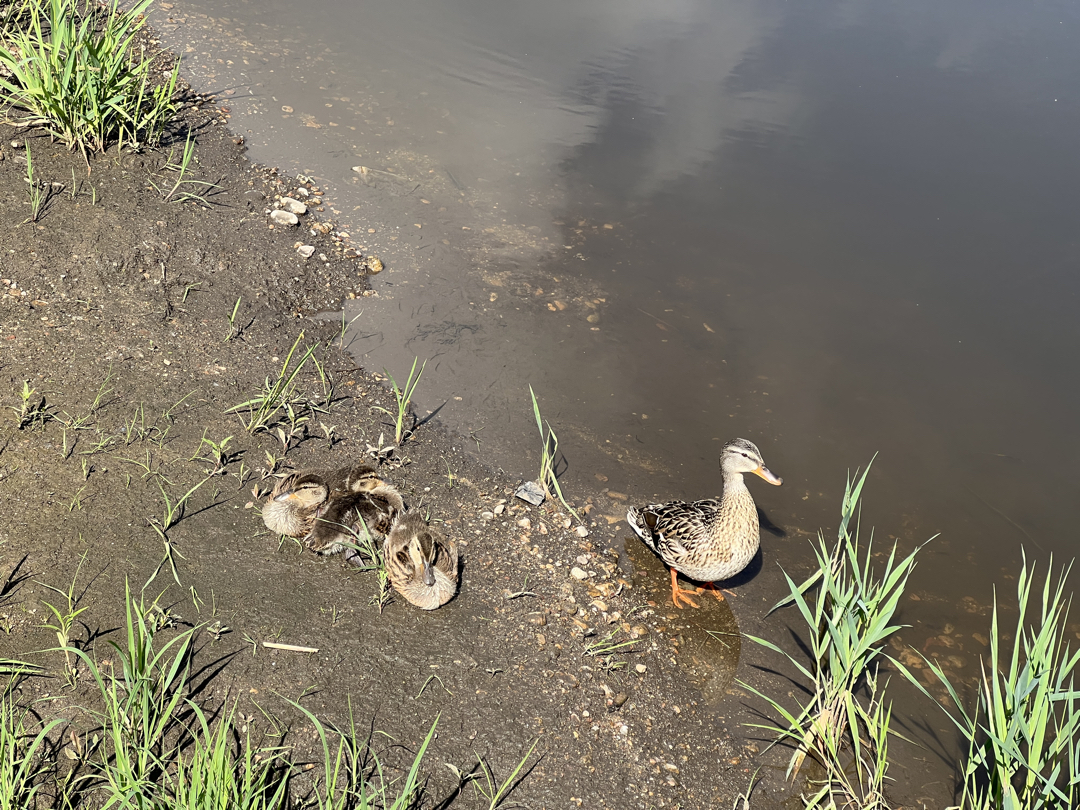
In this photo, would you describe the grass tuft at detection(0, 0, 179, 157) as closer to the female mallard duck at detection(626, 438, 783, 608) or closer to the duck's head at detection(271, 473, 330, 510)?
the duck's head at detection(271, 473, 330, 510)

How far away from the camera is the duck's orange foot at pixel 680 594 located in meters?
4.45

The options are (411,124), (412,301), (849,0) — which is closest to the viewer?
(412,301)

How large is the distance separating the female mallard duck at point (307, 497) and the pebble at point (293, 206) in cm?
305

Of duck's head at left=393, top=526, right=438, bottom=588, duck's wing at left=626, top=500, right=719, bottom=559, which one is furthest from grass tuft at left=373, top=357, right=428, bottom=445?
duck's wing at left=626, top=500, right=719, bottom=559

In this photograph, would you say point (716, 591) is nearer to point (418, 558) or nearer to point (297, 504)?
point (418, 558)

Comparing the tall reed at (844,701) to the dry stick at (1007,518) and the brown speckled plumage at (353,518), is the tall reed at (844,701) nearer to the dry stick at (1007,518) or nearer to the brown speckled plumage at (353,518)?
the dry stick at (1007,518)

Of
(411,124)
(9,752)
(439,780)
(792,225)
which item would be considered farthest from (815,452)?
(411,124)

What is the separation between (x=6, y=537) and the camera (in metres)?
3.71

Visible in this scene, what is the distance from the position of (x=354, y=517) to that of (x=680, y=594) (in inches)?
74.1

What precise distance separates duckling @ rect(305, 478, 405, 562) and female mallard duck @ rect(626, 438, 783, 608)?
1414mm

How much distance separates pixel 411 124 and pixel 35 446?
518 cm

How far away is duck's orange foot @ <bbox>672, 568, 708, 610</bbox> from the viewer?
4.45 metres

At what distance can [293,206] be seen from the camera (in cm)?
649

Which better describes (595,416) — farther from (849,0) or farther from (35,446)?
(849,0)
